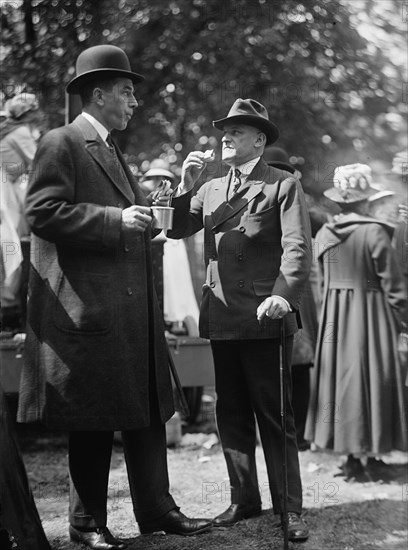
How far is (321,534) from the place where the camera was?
3.85 m

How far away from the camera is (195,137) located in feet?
31.3

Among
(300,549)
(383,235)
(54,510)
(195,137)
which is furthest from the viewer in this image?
(195,137)

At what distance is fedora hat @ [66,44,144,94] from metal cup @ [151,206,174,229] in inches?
24.9

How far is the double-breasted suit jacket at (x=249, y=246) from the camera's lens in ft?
12.4

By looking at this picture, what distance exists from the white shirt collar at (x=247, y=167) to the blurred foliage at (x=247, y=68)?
375 centimetres

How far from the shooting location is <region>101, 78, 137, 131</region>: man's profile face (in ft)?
11.6

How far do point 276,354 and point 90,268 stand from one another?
1.07 metres

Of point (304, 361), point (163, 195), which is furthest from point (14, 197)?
point (163, 195)

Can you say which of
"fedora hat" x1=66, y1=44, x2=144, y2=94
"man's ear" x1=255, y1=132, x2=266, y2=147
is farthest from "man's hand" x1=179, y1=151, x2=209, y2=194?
"fedora hat" x1=66, y1=44, x2=144, y2=94

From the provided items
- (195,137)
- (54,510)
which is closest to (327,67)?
(195,137)

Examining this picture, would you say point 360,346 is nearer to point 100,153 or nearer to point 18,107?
point 100,153

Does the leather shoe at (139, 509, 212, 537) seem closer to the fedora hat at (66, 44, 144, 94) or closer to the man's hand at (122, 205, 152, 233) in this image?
the man's hand at (122, 205, 152, 233)

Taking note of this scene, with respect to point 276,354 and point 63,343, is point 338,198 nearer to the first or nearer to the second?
point 276,354

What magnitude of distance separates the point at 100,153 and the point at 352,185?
7.44ft
